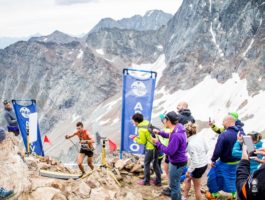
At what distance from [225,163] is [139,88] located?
17.1ft

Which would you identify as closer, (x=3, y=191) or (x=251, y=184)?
(x=251, y=184)

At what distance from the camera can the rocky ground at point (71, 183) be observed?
27.6ft

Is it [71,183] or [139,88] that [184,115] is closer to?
[139,88]

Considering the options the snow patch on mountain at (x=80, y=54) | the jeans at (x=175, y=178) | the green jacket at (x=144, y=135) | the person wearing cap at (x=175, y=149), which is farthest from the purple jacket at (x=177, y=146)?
the snow patch on mountain at (x=80, y=54)

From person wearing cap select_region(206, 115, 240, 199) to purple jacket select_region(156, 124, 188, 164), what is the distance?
1.08 meters

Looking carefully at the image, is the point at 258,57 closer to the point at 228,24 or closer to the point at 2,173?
the point at 228,24

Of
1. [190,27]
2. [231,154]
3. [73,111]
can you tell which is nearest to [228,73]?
[190,27]

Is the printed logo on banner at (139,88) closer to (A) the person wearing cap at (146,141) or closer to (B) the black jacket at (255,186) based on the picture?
(A) the person wearing cap at (146,141)

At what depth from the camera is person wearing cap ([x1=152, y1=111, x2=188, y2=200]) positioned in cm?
916

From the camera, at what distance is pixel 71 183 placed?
11430 mm

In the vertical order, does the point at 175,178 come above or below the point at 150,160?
above

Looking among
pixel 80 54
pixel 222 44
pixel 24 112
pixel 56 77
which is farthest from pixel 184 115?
pixel 80 54

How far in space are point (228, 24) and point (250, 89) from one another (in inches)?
1783

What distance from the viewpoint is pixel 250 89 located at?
293 feet
